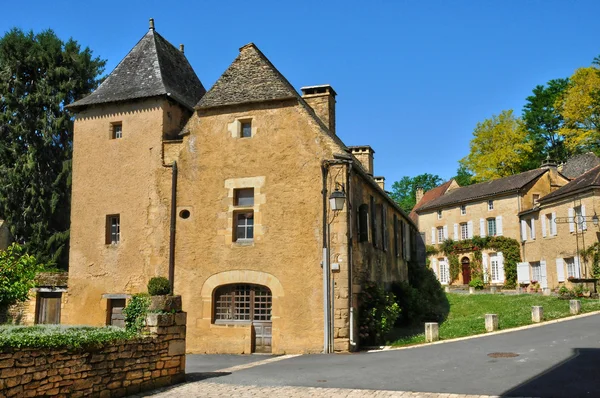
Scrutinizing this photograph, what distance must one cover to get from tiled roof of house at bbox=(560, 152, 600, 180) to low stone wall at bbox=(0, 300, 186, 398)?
35735 millimetres

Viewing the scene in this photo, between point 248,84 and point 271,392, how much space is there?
9.88 metres

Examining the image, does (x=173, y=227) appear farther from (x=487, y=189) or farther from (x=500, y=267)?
(x=487, y=189)

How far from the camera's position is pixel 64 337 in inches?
307

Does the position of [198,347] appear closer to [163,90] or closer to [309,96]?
[163,90]

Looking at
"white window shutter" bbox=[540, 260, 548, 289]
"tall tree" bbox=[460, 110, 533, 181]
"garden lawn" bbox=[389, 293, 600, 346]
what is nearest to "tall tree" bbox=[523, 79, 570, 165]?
"tall tree" bbox=[460, 110, 533, 181]

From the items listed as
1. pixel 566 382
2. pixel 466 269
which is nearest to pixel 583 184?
pixel 466 269

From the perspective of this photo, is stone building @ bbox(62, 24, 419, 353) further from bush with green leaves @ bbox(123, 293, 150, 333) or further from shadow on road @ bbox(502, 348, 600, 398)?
shadow on road @ bbox(502, 348, 600, 398)

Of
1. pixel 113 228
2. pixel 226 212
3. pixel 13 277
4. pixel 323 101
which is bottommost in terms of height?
pixel 13 277

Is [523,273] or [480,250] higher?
[480,250]

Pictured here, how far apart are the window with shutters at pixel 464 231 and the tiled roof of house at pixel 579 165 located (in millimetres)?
7872

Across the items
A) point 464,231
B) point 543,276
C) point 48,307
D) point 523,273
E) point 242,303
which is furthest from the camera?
point 464,231

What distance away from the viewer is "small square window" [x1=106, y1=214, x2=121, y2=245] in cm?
1700

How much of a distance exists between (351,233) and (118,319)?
750cm

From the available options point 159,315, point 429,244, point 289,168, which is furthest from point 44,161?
point 429,244
